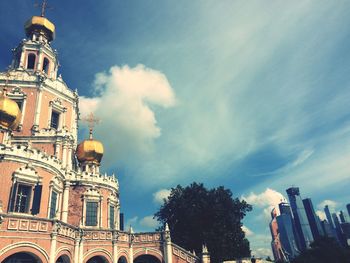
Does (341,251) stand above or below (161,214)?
below

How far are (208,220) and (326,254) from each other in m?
19.8

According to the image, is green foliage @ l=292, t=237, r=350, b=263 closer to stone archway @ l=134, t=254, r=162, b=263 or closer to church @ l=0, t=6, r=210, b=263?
church @ l=0, t=6, r=210, b=263

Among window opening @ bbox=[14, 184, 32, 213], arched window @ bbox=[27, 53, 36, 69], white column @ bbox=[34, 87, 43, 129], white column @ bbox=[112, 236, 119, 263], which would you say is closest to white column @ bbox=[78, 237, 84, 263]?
white column @ bbox=[112, 236, 119, 263]

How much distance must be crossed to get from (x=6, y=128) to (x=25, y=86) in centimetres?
999

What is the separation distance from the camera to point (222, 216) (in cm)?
4159

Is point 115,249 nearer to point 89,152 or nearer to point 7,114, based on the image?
point 89,152

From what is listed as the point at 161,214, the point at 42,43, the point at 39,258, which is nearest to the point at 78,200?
the point at 39,258

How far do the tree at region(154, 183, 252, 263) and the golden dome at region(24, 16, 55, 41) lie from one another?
31083mm

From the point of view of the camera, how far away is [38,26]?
42.6 metres

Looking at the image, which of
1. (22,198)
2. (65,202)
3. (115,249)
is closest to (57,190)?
Result: (65,202)

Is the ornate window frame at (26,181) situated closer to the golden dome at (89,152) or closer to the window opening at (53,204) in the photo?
the window opening at (53,204)

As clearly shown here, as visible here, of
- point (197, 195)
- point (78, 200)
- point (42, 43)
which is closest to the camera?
point (78, 200)

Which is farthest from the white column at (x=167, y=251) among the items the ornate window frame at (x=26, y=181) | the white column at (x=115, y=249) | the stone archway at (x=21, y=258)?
the ornate window frame at (x=26, y=181)

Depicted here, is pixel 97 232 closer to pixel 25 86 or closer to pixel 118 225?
pixel 118 225
